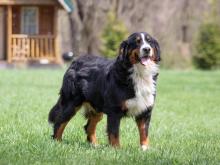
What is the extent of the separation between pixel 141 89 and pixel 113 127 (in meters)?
0.64

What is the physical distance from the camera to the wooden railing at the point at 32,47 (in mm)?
39531

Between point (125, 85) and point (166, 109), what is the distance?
804cm

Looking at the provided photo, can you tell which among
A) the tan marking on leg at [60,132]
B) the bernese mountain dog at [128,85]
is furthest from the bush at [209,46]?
the bernese mountain dog at [128,85]

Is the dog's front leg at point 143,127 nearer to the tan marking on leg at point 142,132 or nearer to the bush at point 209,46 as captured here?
the tan marking on leg at point 142,132

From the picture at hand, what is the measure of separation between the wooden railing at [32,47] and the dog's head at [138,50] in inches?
1198

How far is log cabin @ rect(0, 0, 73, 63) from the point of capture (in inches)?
1556

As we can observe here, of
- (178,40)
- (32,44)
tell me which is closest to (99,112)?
(32,44)

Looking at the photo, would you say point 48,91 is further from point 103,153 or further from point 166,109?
point 103,153

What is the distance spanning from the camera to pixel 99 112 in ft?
33.4

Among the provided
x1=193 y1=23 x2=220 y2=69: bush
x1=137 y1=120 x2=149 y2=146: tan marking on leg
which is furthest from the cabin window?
x1=137 y1=120 x2=149 y2=146: tan marking on leg

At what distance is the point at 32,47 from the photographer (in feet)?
131

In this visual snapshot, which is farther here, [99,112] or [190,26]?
[190,26]

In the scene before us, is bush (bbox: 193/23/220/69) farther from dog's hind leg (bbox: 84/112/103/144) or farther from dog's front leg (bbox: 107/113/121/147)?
dog's front leg (bbox: 107/113/121/147)

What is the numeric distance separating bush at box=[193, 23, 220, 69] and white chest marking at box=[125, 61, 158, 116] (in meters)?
32.8
